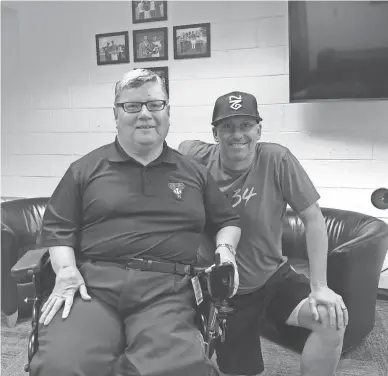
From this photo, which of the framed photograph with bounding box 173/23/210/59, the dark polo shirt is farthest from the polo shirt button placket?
the framed photograph with bounding box 173/23/210/59

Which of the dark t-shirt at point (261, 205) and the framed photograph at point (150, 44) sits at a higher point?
the framed photograph at point (150, 44)

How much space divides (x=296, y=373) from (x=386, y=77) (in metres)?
1.81

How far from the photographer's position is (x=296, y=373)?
206 centimetres

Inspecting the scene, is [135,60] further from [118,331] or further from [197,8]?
[118,331]

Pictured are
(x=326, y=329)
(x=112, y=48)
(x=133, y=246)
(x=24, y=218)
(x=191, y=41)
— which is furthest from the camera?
(x=112, y=48)

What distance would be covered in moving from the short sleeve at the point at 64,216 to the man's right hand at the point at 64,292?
116 mm

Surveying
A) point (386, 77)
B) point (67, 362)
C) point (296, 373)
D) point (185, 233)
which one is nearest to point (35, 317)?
point (67, 362)

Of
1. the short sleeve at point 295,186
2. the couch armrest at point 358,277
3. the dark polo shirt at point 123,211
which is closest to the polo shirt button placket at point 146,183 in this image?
the dark polo shirt at point 123,211

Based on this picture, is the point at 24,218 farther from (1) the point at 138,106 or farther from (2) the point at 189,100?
(1) the point at 138,106

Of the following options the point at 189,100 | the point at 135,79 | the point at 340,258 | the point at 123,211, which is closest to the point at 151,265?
the point at 123,211

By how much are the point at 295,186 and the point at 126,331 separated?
0.88 metres

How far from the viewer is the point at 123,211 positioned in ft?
4.92

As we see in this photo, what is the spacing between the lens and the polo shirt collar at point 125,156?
1571 mm

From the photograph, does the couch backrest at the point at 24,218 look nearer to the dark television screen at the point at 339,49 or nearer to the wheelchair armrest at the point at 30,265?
the wheelchair armrest at the point at 30,265
